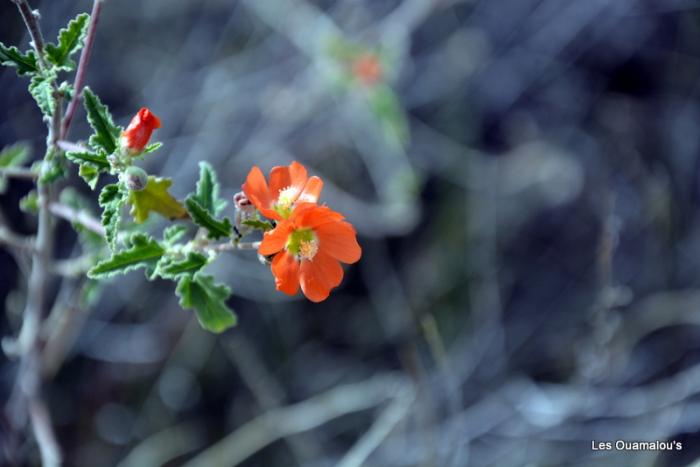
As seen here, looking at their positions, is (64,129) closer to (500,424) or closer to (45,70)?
(45,70)

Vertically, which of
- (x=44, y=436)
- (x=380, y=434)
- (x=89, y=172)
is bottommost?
(x=380, y=434)

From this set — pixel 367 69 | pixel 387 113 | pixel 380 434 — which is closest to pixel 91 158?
pixel 380 434

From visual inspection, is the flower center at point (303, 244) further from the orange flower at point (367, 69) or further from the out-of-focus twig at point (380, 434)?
the orange flower at point (367, 69)

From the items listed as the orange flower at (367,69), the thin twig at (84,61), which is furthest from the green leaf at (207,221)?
the orange flower at (367,69)

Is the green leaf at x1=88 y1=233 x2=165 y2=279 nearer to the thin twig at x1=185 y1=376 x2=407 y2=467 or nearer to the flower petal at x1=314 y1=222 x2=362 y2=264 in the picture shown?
the flower petal at x1=314 y1=222 x2=362 y2=264

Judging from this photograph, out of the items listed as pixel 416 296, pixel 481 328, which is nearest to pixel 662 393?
pixel 481 328

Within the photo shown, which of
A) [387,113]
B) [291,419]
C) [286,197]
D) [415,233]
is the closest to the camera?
[286,197]

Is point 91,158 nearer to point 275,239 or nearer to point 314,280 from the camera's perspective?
point 275,239
